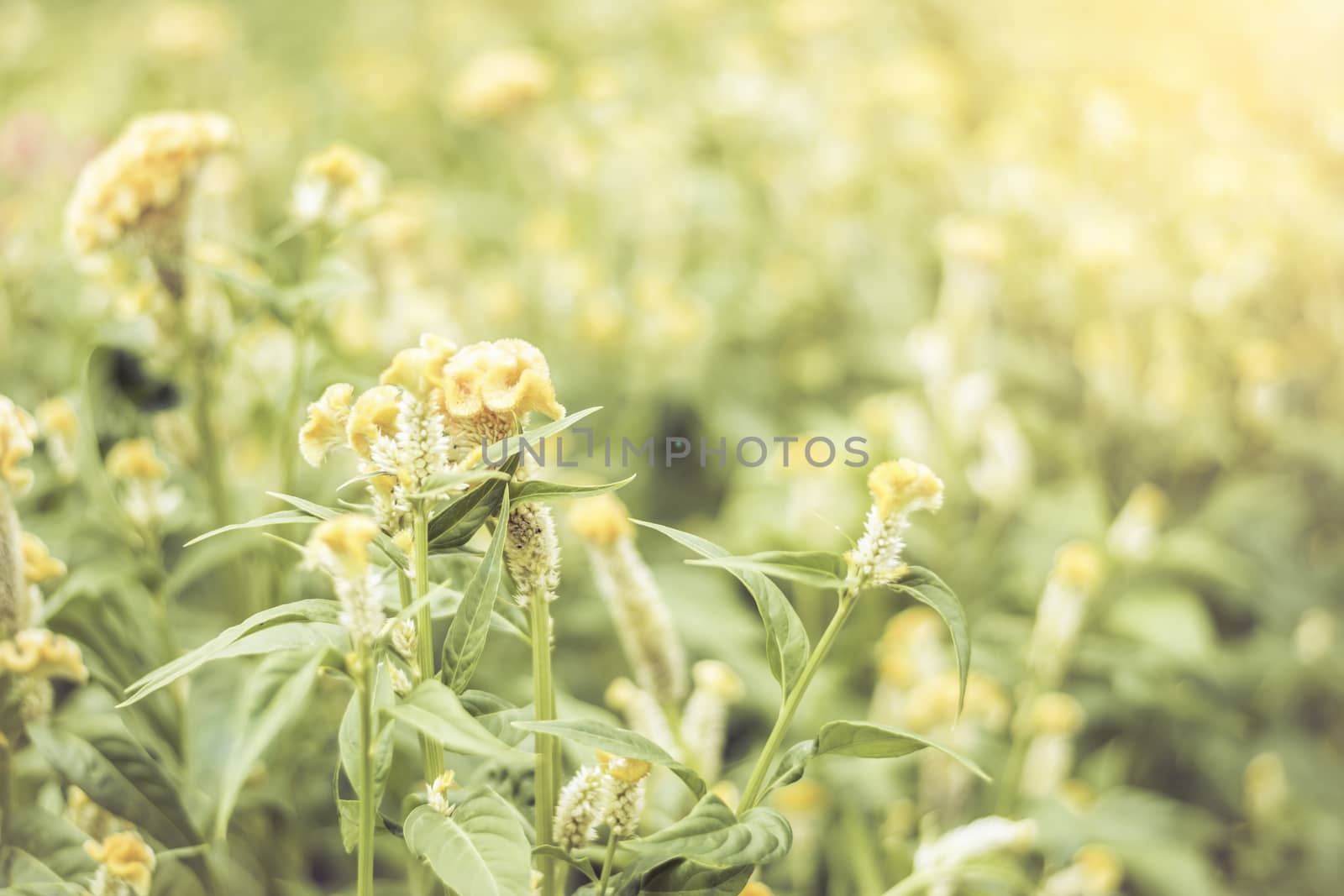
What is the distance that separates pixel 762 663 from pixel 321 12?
3.90 meters

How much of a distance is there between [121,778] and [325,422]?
35 centimetres

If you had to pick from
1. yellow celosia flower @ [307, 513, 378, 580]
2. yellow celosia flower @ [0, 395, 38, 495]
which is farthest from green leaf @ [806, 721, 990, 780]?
yellow celosia flower @ [0, 395, 38, 495]

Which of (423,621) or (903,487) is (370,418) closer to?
(423,621)

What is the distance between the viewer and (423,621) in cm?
50

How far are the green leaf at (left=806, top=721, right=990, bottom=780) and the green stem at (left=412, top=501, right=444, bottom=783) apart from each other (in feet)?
0.68

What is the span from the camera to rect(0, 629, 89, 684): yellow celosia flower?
620 millimetres

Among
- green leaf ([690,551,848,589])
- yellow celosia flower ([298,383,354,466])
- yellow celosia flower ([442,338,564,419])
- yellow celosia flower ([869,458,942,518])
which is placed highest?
yellow celosia flower ([442,338,564,419])

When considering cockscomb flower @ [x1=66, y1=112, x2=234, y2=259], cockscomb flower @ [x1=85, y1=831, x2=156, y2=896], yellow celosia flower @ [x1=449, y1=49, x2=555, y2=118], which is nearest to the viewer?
cockscomb flower @ [x1=85, y1=831, x2=156, y2=896]

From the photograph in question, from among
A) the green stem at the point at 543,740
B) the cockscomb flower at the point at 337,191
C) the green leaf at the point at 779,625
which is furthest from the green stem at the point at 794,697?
the cockscomb flower at the point at 337,191

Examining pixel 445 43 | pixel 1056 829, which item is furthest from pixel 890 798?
pixel 445 43

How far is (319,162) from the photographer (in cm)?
85

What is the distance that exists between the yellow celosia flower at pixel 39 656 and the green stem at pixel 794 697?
0.45 meters

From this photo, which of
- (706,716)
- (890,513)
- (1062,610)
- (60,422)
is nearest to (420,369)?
(890,513)

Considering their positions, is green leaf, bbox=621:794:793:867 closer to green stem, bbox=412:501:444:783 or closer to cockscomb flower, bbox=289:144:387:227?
green stem, bbox=412:501:444:783
